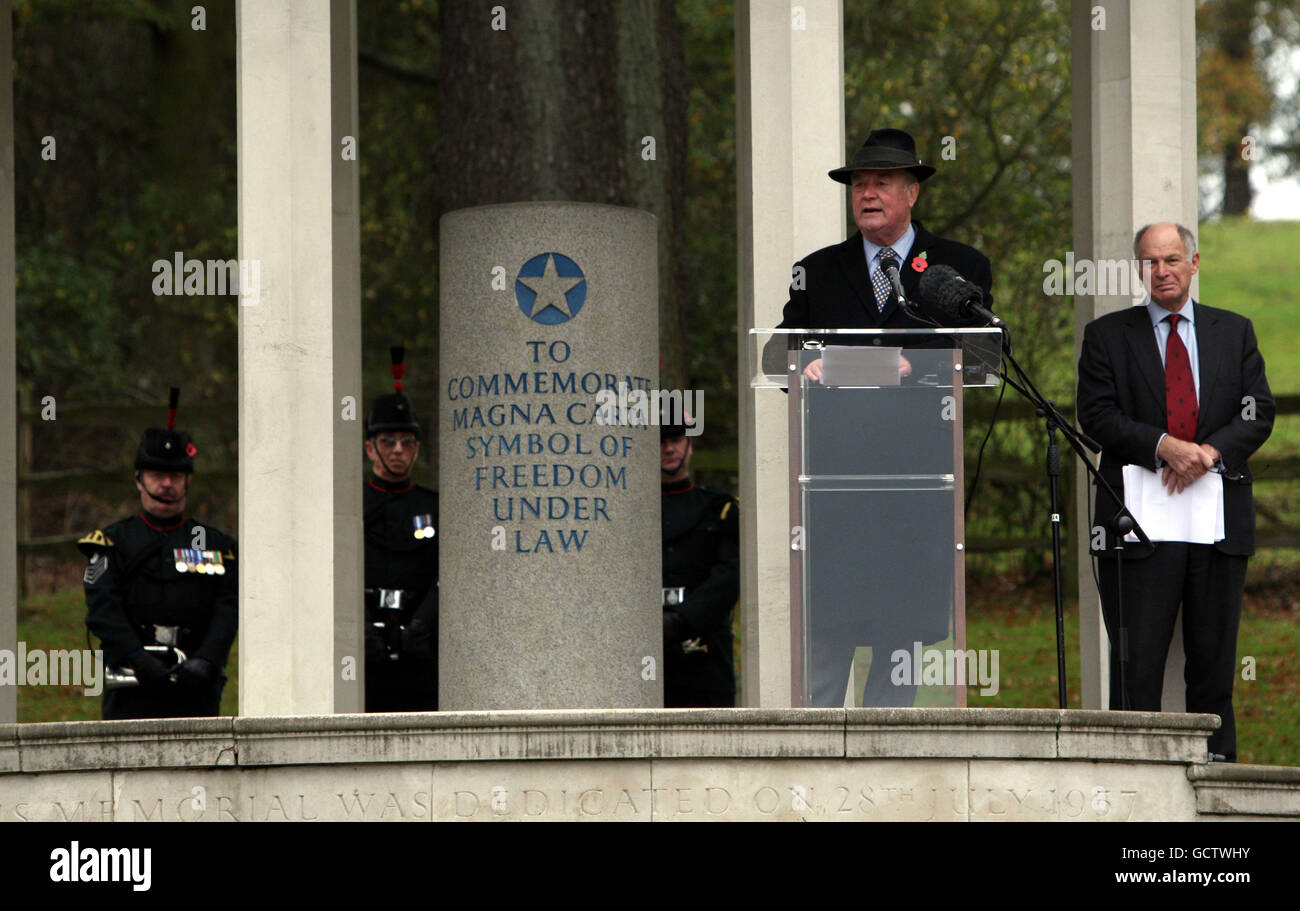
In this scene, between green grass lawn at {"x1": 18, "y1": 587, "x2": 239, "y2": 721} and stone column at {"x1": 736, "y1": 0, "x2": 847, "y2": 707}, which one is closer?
stone column at {"x1": 736, "y1": 0, "x2": 847, "y2": 707}

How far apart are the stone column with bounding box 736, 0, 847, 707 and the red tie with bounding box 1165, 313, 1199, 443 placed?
86.9 inches

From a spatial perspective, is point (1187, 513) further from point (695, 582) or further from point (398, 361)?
point (398, 361)

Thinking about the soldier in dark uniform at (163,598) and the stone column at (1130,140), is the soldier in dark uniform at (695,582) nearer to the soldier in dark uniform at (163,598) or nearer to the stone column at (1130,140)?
the stone column at (1130,140)

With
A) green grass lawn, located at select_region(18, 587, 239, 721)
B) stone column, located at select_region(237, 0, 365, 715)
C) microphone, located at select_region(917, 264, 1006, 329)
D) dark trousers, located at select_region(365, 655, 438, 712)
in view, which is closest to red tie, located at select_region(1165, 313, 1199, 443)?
microphone, located at select_region(917, 264, 1006, 329)

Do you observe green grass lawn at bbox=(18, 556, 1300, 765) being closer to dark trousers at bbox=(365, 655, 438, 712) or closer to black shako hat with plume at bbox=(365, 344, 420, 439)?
dark trousers at bbox=(365, 655, 438, 712)

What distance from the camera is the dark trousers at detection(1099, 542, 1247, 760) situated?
9.82m

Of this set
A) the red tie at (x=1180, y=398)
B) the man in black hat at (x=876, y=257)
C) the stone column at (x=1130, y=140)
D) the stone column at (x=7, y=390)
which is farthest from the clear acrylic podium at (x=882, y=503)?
the stone column at (x=7, y=390)

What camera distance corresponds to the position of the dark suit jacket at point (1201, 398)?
988cm

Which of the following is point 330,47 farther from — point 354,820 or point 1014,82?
point 1014,82

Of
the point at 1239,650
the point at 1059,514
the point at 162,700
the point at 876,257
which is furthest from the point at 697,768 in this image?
the point at 1239,650

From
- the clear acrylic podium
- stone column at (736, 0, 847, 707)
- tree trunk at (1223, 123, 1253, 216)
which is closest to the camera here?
the clear acrylic podium

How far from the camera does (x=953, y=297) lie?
8.82 metres

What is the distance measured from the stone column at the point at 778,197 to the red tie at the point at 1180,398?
221cm

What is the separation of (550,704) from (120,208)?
44.3 feet
